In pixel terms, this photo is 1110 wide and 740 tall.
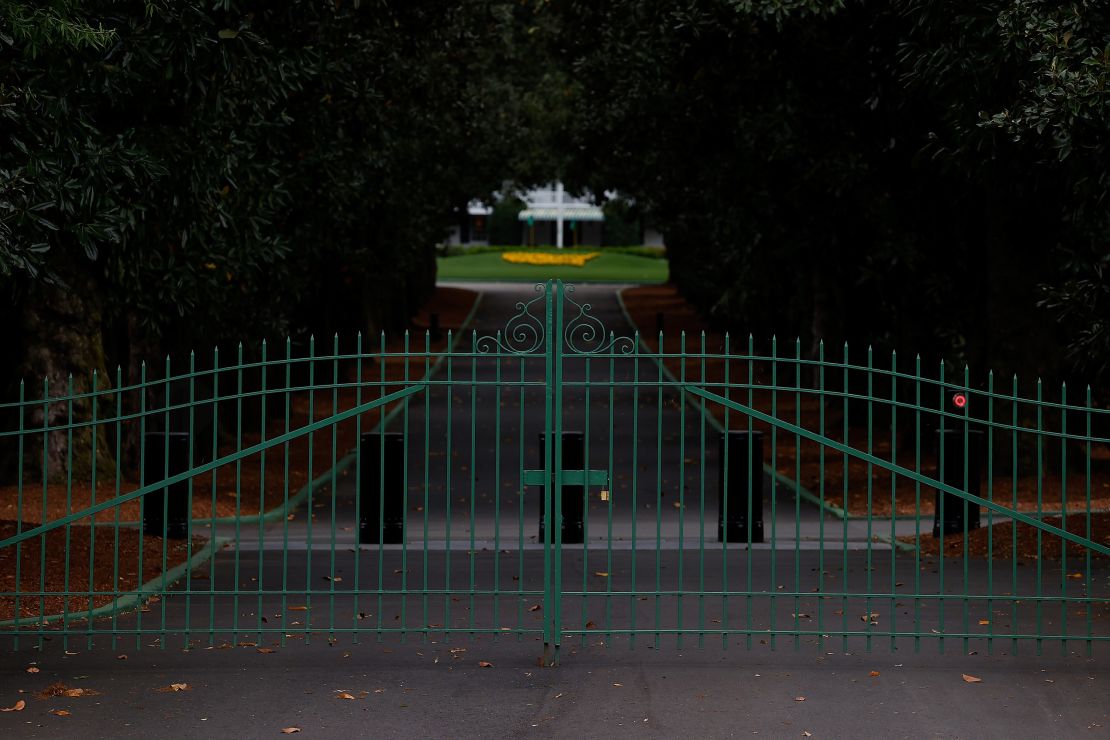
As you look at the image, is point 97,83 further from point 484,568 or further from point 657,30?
point 657,30

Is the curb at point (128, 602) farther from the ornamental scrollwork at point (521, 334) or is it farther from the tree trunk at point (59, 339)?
→ the tree trunk at point (59, 339)

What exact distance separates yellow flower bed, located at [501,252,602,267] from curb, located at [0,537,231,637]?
79002 mm

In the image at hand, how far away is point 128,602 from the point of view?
38.8 ft

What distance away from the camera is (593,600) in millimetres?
12445

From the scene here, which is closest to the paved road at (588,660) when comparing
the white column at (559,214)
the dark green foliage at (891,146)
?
the dark green foliage at (891,146)

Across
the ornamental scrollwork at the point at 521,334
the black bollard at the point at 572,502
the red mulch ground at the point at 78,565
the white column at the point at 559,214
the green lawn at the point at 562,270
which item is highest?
the white column at the point at 559,214

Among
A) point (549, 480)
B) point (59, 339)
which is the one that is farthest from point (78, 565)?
point (59, 339)

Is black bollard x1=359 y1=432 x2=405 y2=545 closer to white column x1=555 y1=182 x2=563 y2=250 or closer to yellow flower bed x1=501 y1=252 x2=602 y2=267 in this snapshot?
yellow flower bed x1=501 y1=252 x2=602 y2=267

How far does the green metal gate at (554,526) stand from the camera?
32.6 feet

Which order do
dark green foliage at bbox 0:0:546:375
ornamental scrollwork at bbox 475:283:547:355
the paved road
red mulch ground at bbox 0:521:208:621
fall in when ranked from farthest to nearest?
dark green foliage at bbox 0:0:546:375 < red mulch ground at bbox 0:521:208:621 < ornamental scrollwork at bbox 475:283:547:355 < the paved road

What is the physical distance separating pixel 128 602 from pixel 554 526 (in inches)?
134

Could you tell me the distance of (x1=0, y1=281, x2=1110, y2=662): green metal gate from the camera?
32.6 ft

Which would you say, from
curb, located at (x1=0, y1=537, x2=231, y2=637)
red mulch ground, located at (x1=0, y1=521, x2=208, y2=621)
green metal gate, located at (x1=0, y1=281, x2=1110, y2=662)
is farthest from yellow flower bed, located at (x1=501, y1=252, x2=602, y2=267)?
curb, located at (x1=0, y1=537, x2=231, y2=637)

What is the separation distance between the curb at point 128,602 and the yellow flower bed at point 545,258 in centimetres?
7900
